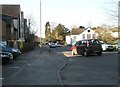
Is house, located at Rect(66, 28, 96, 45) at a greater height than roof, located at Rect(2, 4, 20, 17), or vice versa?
roof, located at Rect(2, 4, 20, 17)

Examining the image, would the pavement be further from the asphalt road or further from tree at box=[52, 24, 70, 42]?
tree at box=[52, 24, 70, 42]

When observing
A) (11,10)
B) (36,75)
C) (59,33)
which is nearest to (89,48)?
(36,75)

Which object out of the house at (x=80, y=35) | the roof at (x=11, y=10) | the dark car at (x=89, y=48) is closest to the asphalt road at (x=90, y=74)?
the dark car at (x=89, y=48)

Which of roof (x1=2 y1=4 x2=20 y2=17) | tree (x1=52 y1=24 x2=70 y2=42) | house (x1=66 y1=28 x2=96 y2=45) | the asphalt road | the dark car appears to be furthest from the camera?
tree (x1=52 y1=24 x2=70 y2=42)

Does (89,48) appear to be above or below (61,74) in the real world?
above

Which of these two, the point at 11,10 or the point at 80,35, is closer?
the point at 11,10

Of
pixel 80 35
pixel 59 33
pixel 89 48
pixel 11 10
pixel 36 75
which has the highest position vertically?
pixel 11 10

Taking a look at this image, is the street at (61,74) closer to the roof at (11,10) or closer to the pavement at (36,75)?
the pavement at (36,75)

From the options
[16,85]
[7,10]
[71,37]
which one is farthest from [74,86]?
[71,37]

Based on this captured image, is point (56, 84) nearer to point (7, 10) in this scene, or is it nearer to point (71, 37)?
point (7, 10)

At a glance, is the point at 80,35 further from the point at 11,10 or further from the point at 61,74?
the point at 61,74

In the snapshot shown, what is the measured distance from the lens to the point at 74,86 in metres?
11.7

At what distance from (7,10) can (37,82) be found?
71764 mm

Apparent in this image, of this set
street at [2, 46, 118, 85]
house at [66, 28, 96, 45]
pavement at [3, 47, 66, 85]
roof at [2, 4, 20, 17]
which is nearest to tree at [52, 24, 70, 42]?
house at [66, 28, 96, 45]
